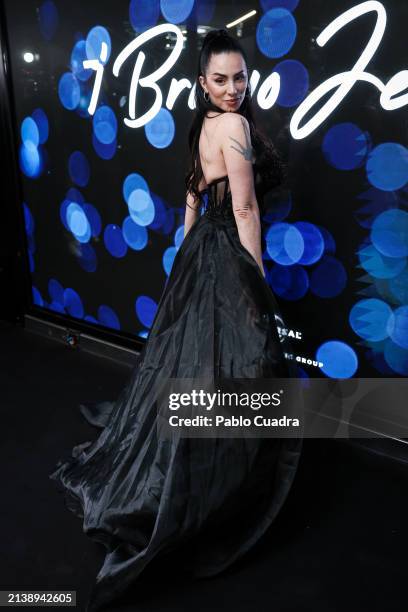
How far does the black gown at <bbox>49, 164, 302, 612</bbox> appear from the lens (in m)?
1.67

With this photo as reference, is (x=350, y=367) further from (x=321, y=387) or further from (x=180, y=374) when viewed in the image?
(x=180, y=374)

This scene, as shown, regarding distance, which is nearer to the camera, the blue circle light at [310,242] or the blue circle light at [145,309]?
the blue circle light at [310,242]

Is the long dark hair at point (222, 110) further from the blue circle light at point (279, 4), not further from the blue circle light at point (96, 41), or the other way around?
the blue circle light at point (96, 41)

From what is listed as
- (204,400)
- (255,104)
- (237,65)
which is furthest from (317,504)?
(255,104)

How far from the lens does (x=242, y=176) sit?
1724mm

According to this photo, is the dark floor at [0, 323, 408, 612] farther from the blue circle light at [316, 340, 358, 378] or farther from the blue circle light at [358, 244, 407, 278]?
the blue circle light at [358, 244, 407, 278]

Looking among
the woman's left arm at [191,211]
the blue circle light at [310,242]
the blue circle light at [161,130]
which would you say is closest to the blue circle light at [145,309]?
the blue circle light at [161,130]

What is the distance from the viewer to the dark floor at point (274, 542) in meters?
1.68

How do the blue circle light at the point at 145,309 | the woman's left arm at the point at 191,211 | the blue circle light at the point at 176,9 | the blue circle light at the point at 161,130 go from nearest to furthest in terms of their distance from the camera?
the woman's left arm at the point at 191,211 → the blue circle light at the point at 176,9 → the blue circle light at the point at 161,130 → the blue circle light at the point at 145,309

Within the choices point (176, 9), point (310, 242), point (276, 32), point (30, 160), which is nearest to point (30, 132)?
point (30, 160)

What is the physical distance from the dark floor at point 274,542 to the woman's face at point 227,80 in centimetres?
Result: 155

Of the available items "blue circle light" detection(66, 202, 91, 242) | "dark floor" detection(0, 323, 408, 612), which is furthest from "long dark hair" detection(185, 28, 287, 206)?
"blue circle light" detection(66, 202, 91, 242)

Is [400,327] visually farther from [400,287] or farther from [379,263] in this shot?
[379,263]

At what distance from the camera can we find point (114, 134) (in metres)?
3.09
